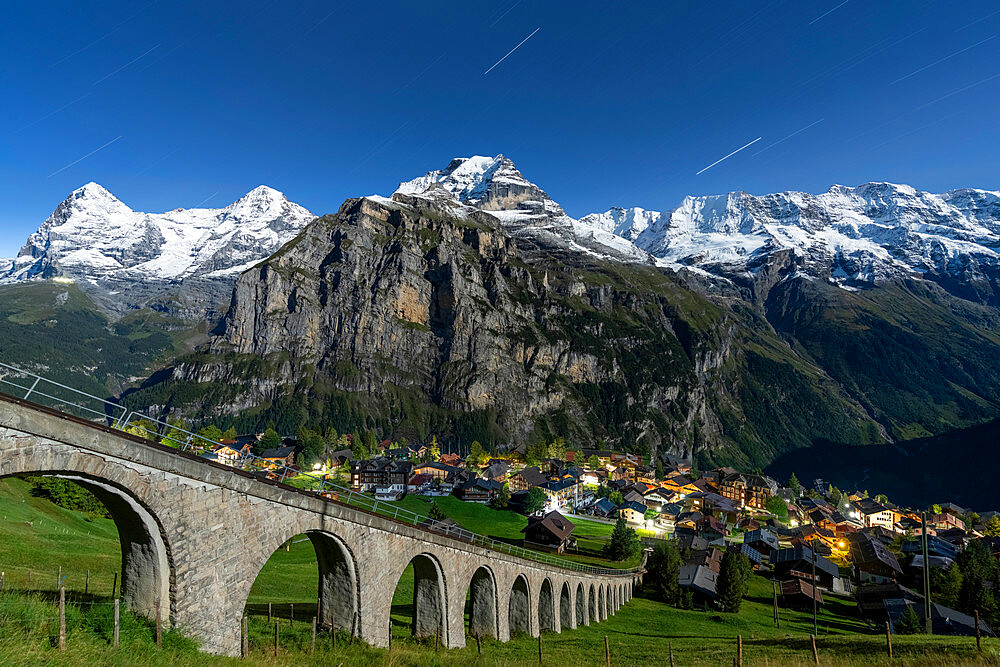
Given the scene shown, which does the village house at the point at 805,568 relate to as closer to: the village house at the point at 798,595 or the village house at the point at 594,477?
the village house at the point at 798,595

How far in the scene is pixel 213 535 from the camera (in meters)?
17.6

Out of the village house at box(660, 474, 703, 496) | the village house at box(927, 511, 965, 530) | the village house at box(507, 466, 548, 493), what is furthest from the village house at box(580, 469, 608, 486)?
the village house at box(927, 511, 965, 530)

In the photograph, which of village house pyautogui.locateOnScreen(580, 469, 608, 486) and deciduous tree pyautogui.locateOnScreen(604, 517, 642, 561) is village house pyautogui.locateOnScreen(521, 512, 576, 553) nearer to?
deciduous tree pyautogui.locateOnScreen(604, 517, 642, 561)

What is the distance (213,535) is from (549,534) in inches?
2879

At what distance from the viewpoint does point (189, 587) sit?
16609mm

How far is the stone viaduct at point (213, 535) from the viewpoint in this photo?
14.5m

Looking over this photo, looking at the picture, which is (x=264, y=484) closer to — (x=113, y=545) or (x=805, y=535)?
(x=113, y=545)

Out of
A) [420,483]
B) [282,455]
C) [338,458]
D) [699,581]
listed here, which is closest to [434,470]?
[420,483]

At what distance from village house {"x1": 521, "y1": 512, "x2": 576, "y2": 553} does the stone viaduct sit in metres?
54.0

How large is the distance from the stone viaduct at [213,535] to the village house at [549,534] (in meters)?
54.0

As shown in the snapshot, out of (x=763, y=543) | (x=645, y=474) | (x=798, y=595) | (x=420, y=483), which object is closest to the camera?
(x=798, y=595)

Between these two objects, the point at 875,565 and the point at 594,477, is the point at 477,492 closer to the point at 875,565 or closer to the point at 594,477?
the point at 594,477

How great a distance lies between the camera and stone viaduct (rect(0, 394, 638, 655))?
14508 millimetres

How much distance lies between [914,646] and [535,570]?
25.1 meters
